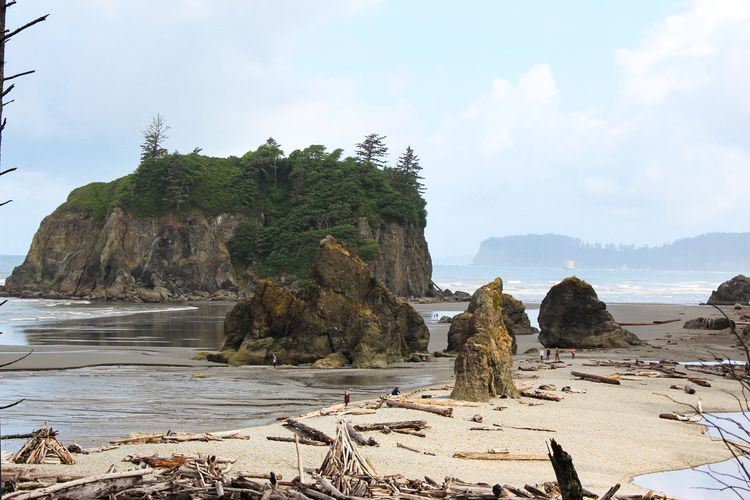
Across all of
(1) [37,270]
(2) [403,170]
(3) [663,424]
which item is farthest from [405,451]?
(2) [403,170]

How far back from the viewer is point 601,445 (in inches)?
629

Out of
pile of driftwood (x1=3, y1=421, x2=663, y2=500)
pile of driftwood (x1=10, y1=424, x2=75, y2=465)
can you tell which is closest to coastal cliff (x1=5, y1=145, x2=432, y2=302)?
pile of driftwood (x1=10, y1=424, x2=75, y2=465)

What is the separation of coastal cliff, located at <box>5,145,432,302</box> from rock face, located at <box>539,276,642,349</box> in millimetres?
46825

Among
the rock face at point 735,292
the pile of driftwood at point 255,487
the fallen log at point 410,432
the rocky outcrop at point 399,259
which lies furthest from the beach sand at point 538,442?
the rocky outcrop at point 399,259

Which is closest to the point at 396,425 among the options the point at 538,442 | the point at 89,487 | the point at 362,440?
the point at 362,440

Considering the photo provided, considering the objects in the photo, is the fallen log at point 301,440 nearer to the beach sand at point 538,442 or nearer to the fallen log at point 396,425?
the beach sand at point 538,442

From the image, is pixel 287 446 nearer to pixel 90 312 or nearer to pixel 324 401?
pixel 324 401

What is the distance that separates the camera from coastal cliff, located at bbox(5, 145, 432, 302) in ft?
299

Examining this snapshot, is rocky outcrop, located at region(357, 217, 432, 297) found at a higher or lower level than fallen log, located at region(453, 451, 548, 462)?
higher

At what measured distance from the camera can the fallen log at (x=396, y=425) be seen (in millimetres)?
15827

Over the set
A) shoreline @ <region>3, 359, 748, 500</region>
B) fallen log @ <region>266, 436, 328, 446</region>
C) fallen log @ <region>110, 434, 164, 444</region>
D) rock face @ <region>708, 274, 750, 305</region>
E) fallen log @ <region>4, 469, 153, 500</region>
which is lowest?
shoreline @ <region>3, 359, 748, 500</region>

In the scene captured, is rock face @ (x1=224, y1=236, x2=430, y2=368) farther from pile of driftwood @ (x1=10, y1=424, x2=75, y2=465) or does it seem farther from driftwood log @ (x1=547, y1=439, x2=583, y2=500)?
driftwood log @ (x1=547, y1=439, x2=583, y2=500)

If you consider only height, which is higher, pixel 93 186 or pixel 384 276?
pixel 93 186

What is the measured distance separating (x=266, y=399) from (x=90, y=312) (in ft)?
143
